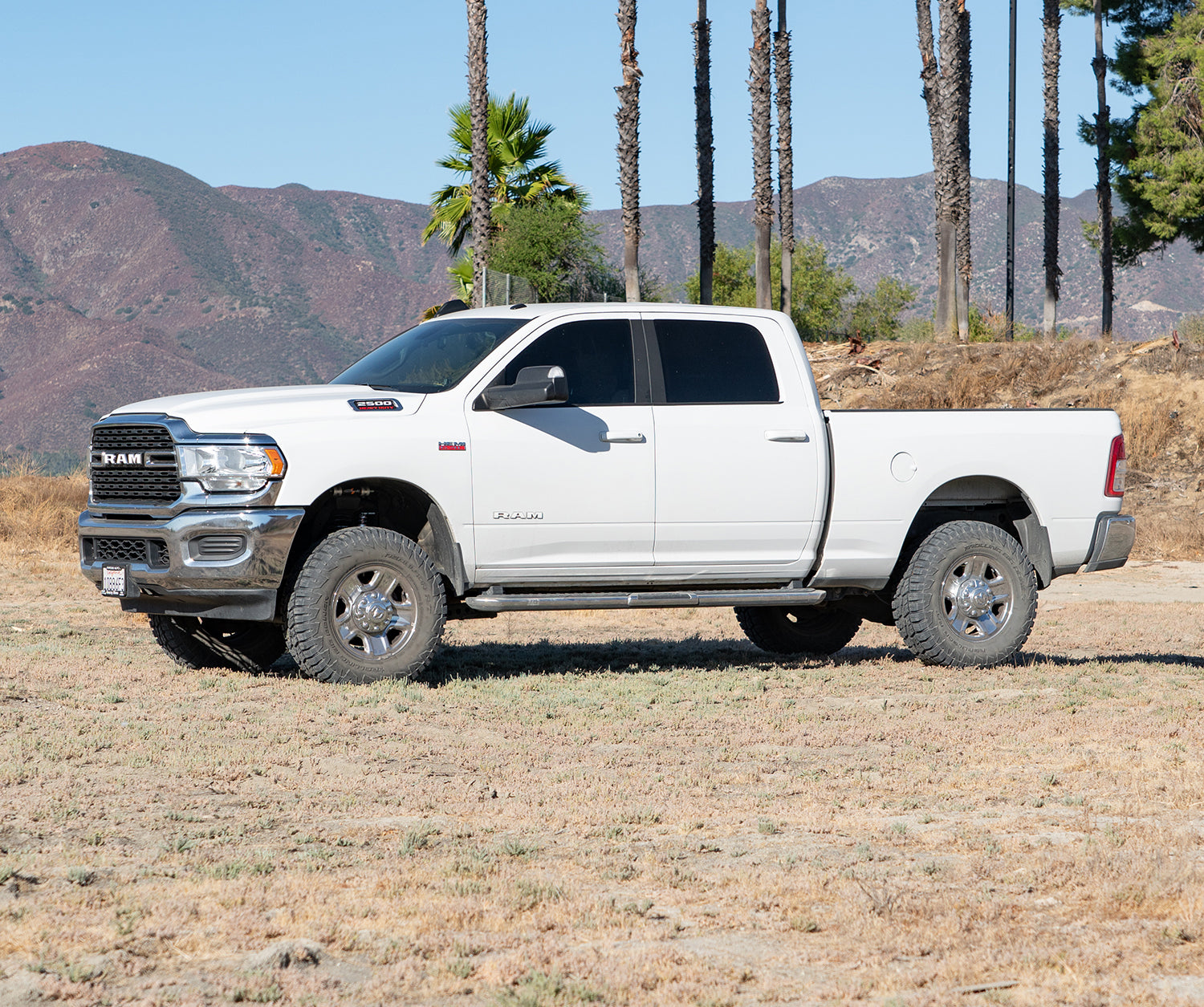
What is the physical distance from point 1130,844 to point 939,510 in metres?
5.35

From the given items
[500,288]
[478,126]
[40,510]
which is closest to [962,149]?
[478,126]

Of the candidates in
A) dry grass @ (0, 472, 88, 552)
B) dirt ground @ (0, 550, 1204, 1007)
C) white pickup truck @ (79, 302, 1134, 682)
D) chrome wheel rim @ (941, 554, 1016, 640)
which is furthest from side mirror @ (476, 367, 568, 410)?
dry grass @ (0, 472, 88, 552)

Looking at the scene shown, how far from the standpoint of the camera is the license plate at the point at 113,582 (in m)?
8.44

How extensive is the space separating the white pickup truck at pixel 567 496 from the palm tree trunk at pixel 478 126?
18043 mm

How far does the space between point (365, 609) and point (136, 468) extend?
60.6 inches

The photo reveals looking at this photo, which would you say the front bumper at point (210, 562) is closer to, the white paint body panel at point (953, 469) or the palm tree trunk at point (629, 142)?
the white paint body panel at point (953, 469)

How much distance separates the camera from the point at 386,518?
9109 mm

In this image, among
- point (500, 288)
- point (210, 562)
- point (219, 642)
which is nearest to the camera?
point (210, 562)

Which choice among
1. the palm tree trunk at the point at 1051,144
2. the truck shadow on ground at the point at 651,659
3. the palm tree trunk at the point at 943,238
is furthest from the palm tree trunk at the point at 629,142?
the truck shadow on ground at the point at 651,659

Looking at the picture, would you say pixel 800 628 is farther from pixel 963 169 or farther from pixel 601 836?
pixel 963 169

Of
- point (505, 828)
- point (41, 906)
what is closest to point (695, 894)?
point (505, 828)

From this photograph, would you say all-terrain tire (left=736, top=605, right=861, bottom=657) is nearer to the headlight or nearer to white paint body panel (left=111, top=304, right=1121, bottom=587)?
white paint body panel (left=111, top=304, right=1121, bottom=587)

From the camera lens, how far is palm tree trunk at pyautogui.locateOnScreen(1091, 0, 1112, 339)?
3766 centimetres

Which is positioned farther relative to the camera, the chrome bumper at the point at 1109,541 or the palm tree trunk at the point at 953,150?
the palm tree trunk at the point at 953,150
